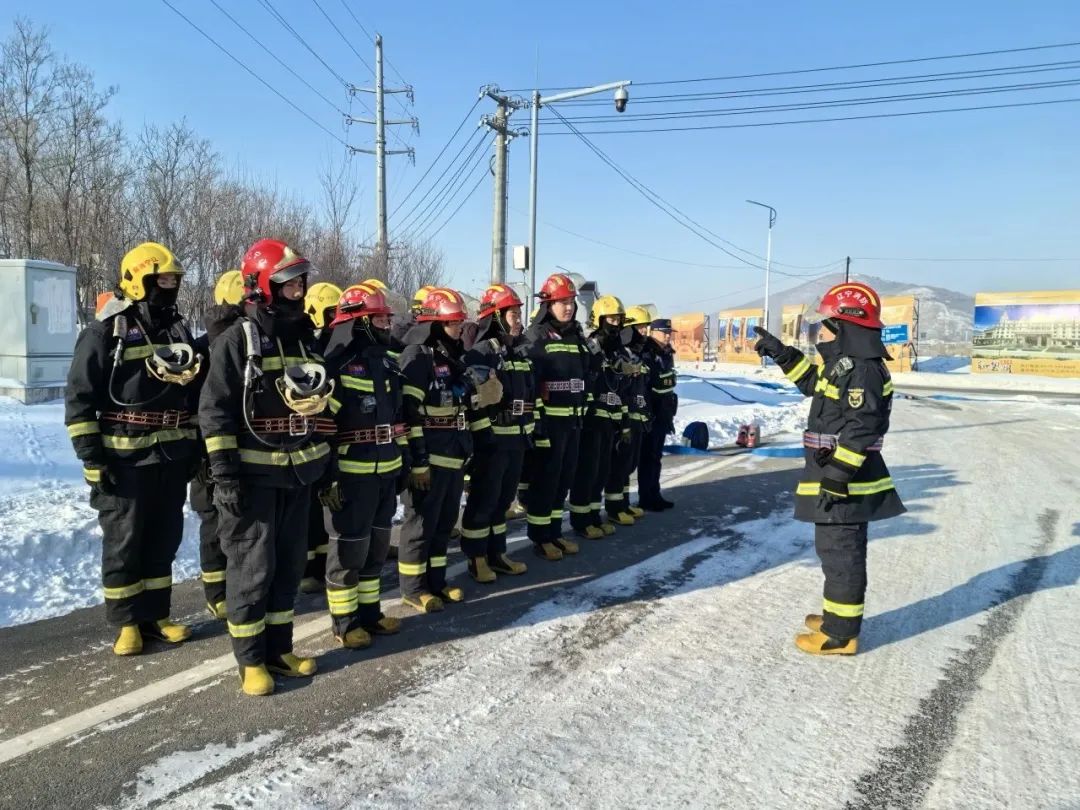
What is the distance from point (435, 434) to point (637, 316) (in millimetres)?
3884

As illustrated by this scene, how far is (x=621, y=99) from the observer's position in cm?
1639

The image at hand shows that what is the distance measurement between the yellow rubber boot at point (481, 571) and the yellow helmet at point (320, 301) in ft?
7.79

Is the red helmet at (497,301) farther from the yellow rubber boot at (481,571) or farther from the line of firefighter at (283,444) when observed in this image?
the yellow rubber boot at (481,571)

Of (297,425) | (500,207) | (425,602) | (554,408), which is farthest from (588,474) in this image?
(500,207)

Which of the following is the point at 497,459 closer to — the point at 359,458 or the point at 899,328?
the point at 359,458

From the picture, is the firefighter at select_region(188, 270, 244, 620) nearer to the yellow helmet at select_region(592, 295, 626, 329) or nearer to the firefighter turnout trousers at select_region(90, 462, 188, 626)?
the firefighter turnout trousers at select_region(90, 462, 188, 626)

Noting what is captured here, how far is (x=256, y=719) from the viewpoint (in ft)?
11.4

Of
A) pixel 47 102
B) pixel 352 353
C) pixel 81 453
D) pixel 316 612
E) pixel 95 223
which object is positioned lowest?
pixel 316 612

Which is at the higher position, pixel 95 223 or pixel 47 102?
pixel 47 102

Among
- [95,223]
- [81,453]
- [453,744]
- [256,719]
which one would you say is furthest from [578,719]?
[95,223]

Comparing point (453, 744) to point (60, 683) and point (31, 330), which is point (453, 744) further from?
point (31, 330)

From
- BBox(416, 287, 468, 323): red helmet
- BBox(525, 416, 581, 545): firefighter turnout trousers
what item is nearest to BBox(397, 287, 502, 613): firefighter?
BBox(416, 287, 468, 323): red helmet

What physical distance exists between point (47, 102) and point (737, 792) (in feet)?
57.9

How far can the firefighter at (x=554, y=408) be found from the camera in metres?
6.36
